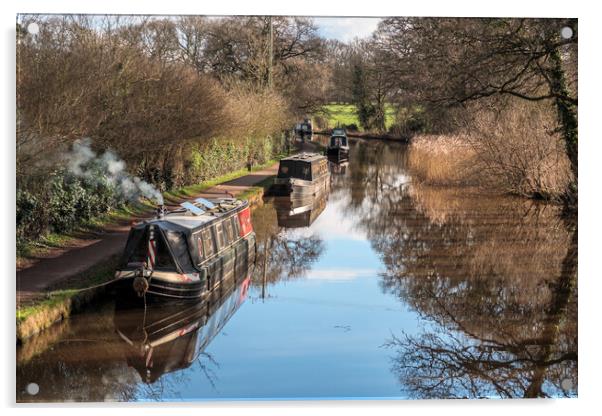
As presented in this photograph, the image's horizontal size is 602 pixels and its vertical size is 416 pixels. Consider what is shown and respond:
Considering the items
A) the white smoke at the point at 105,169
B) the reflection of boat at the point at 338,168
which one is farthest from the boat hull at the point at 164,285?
the reflection of boat at the point at 338,168

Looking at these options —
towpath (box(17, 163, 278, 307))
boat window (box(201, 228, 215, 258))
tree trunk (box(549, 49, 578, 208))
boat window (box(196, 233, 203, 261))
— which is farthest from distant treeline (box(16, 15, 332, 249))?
tree trunk (box(549, 49, 578, 208))

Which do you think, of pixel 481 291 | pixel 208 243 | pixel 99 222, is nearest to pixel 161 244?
pixel 208 243

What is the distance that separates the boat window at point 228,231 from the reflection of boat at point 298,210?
6.13 metres

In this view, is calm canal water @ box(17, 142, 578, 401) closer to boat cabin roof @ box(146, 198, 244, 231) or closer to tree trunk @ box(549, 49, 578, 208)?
boat cabin roof @ box(146, 198, 244, 231)

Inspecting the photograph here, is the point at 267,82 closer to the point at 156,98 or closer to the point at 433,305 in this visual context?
the point at 156,98

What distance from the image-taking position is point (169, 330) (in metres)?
10.7

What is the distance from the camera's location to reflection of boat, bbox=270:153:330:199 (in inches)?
970

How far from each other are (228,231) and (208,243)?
1479 millimetres

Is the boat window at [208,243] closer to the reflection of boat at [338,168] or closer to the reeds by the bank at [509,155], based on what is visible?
the reeds by the bank at [509,155]

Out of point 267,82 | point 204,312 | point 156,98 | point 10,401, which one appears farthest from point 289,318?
point 267,82

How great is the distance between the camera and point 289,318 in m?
11.2

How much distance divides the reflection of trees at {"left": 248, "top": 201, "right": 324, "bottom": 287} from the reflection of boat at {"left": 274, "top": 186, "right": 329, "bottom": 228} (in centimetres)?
44

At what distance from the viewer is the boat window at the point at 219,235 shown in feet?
43.2

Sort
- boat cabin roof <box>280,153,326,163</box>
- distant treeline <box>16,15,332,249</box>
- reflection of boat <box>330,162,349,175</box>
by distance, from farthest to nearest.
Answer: reflection of boat <box>330,162,349,175</box> < boat cabin roof <box>280,153,326,163</box> < distant treeline <box>16,15,332,249</box>
